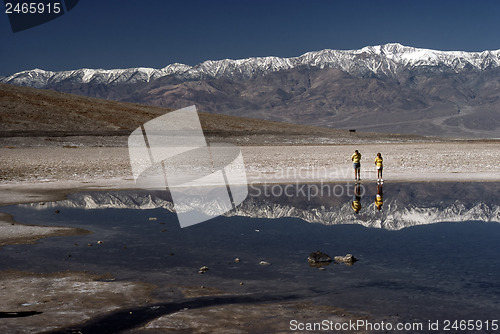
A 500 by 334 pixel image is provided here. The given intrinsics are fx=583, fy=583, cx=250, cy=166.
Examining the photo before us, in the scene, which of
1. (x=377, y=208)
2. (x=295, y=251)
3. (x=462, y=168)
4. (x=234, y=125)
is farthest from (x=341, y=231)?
(x=234, y=125)

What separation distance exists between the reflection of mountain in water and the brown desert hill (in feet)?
178

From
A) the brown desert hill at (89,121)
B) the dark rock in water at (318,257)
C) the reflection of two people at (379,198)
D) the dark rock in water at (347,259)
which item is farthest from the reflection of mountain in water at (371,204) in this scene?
the brown desert hill at (89,121)

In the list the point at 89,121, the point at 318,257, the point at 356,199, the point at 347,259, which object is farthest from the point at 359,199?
the point at 89,121

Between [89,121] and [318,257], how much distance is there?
269ft

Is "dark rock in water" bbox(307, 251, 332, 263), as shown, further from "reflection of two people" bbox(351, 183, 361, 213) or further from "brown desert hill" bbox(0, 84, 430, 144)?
"brown desert hill" bbox(0, 84, 430, 144)

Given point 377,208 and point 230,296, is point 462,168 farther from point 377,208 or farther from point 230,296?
point 230,296

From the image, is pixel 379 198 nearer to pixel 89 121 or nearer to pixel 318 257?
pixel 318 257

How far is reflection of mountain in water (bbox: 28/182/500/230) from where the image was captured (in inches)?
693

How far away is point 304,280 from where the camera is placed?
10805mm

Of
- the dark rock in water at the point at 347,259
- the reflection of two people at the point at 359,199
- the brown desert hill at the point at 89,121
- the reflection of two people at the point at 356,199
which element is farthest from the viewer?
the brown desert hill at the point at 89,121

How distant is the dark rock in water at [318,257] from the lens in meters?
12.1

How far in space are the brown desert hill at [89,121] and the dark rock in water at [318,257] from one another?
6626 cm

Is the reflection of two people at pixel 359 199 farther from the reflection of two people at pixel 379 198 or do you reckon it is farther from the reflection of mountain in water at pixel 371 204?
the reflection of mountain in water at pixel 371 204

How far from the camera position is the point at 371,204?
2019cm
